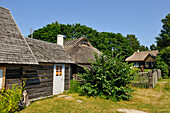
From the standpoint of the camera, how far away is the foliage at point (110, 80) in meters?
9.48

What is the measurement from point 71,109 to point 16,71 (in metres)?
4.07

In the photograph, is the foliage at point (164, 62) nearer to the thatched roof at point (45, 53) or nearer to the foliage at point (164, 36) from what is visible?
the foliage at point (164, 36)

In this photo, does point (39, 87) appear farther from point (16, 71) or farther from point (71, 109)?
point (71, 109)

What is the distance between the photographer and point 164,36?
31750 millimetres

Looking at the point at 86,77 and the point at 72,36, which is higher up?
the point at 72,36

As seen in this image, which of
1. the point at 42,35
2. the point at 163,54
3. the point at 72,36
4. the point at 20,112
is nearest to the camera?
the point at 20,112

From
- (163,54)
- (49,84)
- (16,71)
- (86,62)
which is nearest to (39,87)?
(49,84)

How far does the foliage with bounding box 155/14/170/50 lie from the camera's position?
1243 inches

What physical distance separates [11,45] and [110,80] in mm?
7296

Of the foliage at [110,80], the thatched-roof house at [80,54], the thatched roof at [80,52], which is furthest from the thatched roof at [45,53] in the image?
the thatched roof at [80,52]

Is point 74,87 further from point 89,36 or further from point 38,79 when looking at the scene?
point 89,36

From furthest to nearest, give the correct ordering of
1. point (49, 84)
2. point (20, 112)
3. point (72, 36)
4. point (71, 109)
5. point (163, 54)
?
point (72, 36), point (163, 54), point (49, 84), point (71, 109), point (20, 112)

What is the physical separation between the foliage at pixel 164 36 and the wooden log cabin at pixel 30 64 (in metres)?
29.6

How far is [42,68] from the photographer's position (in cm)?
976
